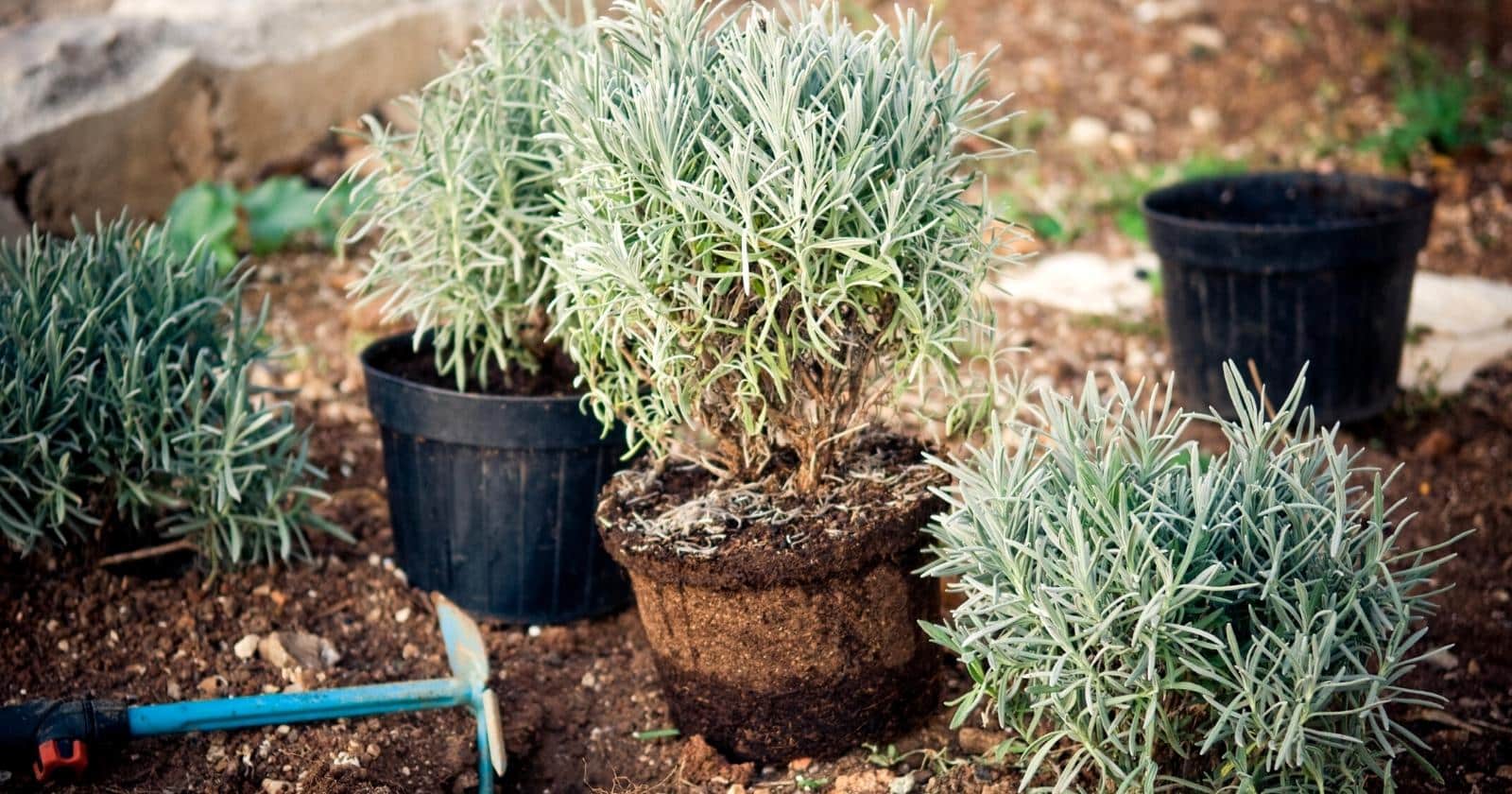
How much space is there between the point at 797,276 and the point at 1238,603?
0.79 meters

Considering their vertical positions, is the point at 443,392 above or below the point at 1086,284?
above

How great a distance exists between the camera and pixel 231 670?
2488 millimetres

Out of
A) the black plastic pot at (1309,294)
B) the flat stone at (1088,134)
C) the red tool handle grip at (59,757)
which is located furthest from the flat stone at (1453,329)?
the red tool handle grip at (59,757)

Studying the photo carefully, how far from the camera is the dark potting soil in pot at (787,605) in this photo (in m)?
2.15

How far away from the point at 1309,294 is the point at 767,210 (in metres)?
A: 1.94

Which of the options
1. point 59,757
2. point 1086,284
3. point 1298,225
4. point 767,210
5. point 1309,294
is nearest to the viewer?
point 767,210


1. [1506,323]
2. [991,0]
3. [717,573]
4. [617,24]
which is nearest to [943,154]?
[617,24]

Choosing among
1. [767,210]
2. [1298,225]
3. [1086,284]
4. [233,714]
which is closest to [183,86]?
[233,714]

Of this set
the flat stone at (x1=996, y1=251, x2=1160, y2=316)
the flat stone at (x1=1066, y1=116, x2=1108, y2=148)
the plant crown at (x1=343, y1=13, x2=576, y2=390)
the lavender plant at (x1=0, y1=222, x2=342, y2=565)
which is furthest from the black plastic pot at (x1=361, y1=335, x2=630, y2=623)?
the flat stone at (x1=1066, y1=116, x2=1108, y2=148)

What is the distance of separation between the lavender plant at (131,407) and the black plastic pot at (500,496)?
22 cm

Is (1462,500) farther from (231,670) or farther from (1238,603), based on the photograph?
(231,670)

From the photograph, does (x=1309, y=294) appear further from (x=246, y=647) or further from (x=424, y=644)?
(x=246, y=647)

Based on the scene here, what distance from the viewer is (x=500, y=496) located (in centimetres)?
265

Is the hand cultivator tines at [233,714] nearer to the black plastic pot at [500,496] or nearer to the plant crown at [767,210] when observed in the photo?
the black plastic pot at [500,496]
